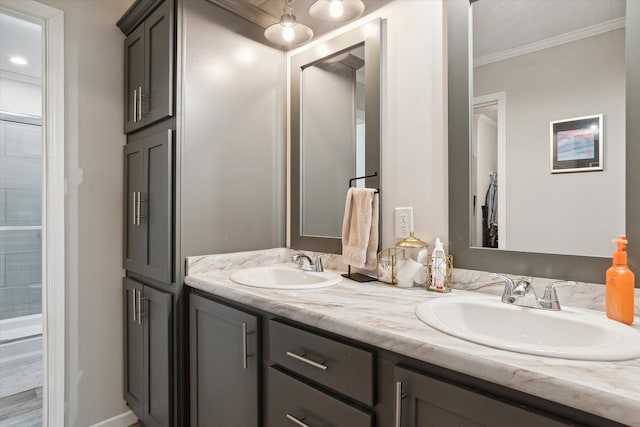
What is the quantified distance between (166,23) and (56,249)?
49.8 inches

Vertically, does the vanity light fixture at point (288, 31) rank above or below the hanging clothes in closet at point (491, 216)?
above

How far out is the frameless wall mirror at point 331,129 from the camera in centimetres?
155

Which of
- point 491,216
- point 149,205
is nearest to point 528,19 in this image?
point 491,216

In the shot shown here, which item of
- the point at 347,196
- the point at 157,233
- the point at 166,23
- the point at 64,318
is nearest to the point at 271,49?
the point at 166,23

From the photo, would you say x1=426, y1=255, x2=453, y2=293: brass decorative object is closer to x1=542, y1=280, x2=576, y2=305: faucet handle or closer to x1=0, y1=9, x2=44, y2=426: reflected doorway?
x1=542, y1=280, x2=576, y2=305: faucet handle

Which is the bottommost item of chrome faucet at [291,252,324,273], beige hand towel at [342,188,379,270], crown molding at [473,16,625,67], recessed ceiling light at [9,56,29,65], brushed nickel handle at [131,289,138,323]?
brushed nickel handle at [131,289,138,323]

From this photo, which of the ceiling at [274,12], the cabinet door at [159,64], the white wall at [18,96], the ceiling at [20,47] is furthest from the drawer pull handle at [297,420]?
the white wall at [18,96]

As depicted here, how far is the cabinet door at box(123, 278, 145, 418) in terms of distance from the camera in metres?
1.83

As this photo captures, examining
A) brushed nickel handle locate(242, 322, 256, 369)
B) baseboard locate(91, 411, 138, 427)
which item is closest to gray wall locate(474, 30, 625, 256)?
brushed nickel handle locate(242, 322, 256, 369)

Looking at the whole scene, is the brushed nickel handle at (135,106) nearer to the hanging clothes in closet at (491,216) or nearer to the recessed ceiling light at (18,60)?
the hanging clothes in closet at (491,216)

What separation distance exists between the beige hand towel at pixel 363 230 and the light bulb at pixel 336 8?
75 cm

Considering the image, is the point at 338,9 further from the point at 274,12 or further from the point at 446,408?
the point at 446,408

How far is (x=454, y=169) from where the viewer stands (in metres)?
1.29

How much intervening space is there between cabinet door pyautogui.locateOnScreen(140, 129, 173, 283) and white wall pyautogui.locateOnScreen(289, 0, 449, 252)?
97 cm
